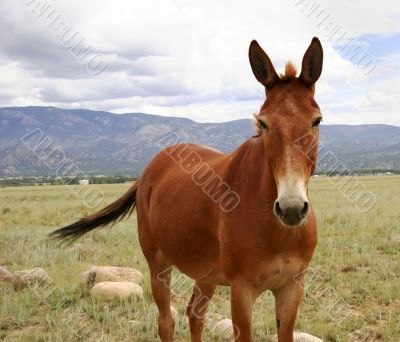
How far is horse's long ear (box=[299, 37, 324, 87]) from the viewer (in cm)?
299

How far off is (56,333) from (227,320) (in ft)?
6.77

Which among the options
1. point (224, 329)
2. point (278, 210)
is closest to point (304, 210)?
point (278, 210)

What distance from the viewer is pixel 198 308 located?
490 cm

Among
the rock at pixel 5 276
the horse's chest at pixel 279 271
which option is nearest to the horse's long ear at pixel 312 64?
the horse's chest at pixel 279 271

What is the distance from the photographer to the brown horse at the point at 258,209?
2.73 m

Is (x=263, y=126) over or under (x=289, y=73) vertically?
under

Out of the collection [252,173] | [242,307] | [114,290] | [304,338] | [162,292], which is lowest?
[304,338]

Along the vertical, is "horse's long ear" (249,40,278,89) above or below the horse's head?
above

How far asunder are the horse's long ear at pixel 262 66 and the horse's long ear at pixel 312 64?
0.21m

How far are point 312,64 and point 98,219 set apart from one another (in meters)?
4.07

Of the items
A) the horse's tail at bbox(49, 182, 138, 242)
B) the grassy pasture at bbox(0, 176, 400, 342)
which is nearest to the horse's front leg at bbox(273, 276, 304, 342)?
the grassy pasture at bbox(0, 176, 400, 342)

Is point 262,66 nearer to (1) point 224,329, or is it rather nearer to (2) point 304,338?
(2) point 304,338

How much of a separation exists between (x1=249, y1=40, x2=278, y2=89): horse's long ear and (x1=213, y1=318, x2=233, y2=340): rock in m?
3.25

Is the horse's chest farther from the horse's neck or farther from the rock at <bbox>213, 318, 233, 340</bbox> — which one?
the rock at <bbox>213, 318, 233, 340</bbox>
